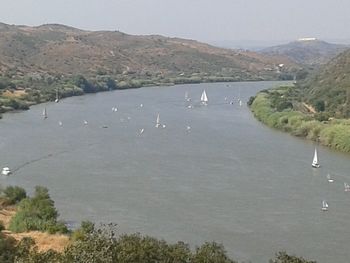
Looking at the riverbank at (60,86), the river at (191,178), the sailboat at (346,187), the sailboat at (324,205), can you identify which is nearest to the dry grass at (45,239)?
the river at (191,178)

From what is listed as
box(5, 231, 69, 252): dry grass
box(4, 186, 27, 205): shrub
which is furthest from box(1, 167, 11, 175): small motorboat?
box(5, 231, 69, 252): dry grass

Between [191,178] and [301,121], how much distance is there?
12610 mm

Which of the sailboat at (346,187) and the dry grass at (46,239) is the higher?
the dry grass at (46,239)

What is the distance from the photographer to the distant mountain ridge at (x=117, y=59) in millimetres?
66188

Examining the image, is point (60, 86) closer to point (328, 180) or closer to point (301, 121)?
point (301, 121)

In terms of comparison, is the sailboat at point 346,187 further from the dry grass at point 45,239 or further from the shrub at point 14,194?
the dry grass at point 45,239

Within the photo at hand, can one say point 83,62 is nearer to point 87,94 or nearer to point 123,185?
point 87,94

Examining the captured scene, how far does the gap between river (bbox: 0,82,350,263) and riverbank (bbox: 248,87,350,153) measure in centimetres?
66

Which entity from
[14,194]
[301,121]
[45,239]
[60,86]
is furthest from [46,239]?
[60,86]

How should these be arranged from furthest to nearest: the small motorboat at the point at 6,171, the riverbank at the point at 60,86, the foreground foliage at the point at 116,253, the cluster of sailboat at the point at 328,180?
the riverbank at the point at 60,86
the small motorboat at the point at 6,171
the cluster of sailboat at the point at 328,180
the foreground foliage at the point at 116,253

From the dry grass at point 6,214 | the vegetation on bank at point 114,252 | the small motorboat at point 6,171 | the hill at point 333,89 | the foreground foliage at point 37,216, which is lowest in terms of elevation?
the small motorboat at point 6,171

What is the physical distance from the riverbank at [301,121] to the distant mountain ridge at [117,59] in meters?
25.9

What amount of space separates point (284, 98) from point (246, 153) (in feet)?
54.5

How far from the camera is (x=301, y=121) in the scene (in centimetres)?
3259
